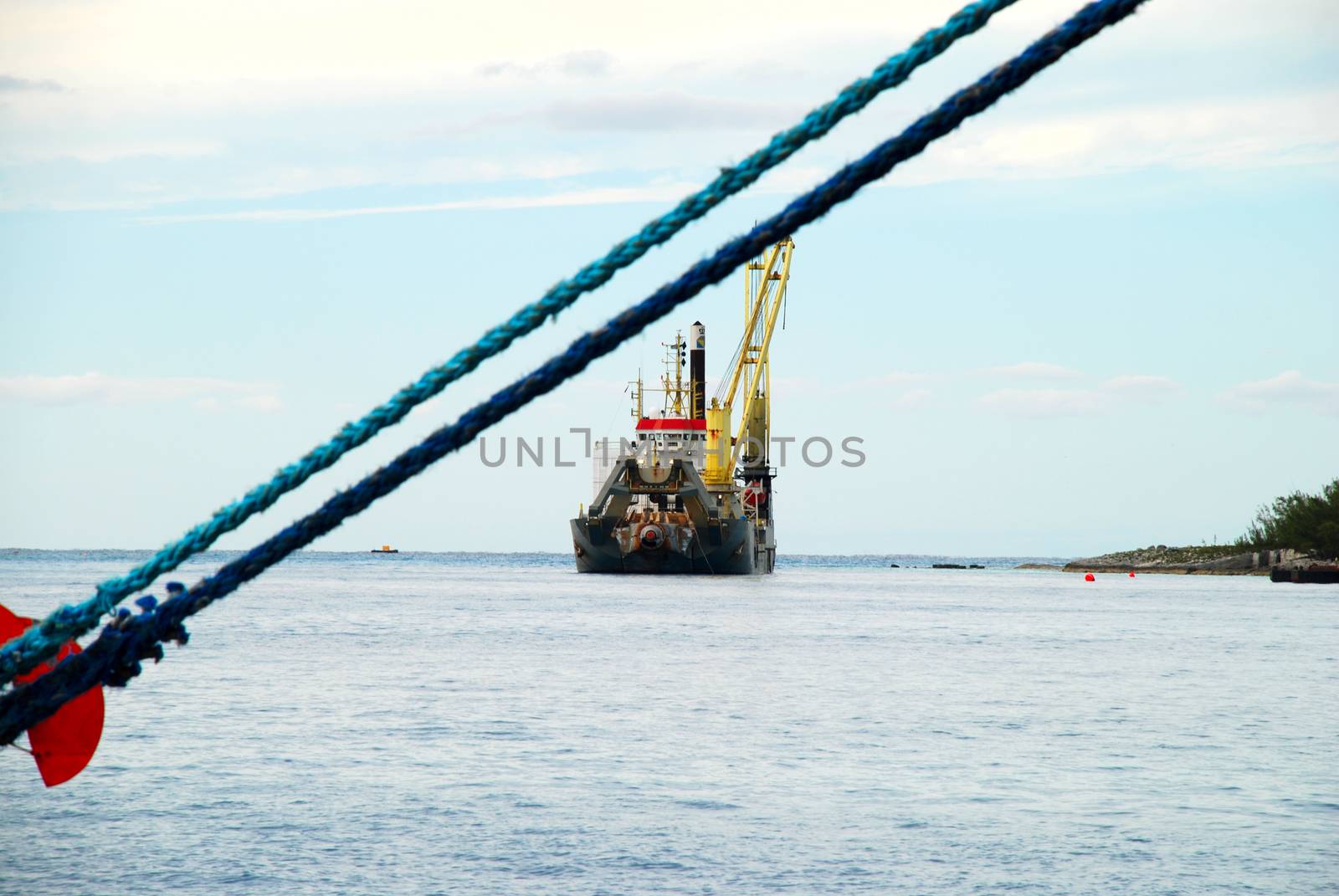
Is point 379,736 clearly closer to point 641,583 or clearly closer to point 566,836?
point 566,836

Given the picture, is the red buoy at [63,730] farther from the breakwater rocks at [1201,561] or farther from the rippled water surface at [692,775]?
the breakwater rocks at [1201,561]

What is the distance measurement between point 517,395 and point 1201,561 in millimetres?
141108

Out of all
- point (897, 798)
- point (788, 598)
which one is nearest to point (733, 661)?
point (897, 798)

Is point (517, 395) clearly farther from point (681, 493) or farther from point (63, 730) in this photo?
point (681, 493)

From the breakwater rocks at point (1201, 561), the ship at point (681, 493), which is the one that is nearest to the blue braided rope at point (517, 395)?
the ship at point (681, 493)

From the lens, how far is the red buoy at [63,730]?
332 cm

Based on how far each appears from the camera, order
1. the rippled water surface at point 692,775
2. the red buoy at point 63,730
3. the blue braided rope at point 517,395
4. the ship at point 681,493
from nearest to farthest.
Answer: the blue braided rope at point 517,395, the red buoy at point 63,730, the rippled water surface at point 692,775, the ship at point 681,493

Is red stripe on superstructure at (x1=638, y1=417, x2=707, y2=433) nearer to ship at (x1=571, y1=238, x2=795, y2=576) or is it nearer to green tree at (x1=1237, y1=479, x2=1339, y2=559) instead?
ship at (x1=571, y1=238, x2=795, y2=576)

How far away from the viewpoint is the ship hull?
77.8 metres

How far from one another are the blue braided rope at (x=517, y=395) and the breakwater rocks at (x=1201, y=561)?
357ft

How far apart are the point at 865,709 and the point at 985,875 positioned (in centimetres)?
1160

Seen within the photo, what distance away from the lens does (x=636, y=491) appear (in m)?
75.9

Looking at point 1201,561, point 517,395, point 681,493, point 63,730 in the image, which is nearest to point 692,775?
point 63,730

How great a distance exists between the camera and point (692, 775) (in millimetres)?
16922
